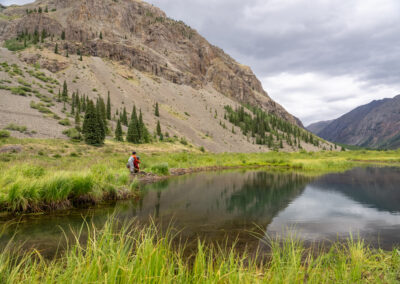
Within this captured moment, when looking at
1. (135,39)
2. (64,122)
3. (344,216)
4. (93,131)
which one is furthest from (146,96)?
(344,216)

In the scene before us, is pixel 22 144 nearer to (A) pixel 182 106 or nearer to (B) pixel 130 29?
(A) pixel 182 106

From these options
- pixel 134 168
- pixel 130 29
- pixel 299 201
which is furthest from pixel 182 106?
pixel 299 201

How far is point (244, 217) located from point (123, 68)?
125172mm

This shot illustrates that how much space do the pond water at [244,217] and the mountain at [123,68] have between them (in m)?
43.3

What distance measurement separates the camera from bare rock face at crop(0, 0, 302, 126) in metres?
127

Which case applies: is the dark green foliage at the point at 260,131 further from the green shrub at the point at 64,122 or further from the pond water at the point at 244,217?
the pond water at the point at 244,217

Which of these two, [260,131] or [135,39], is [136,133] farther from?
[135,39]

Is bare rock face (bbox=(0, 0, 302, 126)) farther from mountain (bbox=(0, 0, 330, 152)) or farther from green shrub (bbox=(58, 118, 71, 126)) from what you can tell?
green shrub (bbox=(58, 118, 71, 126))

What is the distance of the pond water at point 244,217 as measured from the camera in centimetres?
727

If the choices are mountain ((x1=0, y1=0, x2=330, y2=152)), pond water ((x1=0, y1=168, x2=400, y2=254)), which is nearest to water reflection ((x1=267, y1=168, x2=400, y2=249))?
pond water ((x1=0, y1=168, x2=400, y2=254))

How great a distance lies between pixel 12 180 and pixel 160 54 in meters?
159

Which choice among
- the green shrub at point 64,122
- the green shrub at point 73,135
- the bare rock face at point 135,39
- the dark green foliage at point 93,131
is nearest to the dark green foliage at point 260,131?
the bare rock face at point 135,39

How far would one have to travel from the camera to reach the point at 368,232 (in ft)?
27.4

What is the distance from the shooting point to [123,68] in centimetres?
11925
